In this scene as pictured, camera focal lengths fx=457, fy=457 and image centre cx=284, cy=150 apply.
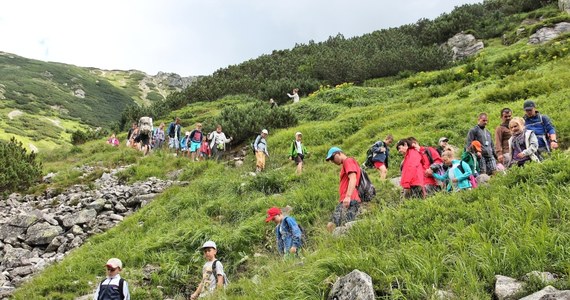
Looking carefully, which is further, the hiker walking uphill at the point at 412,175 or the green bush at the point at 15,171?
the green bush at the point at 15,171

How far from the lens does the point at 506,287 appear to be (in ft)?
12.4

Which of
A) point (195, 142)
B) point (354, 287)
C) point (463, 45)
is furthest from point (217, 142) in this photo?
point (463, 45)

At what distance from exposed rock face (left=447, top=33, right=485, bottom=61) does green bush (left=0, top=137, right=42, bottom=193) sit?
86.4ft

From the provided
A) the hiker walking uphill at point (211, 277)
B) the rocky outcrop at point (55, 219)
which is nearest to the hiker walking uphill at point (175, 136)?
the rocky outcrop at point (55, 219)

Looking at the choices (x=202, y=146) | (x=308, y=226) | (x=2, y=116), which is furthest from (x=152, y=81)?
(x=308, y=226)

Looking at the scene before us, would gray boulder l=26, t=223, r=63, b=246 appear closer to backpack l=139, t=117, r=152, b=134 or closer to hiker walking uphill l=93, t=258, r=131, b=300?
hiker walking uphill l=93, t=258, r=131, b=300

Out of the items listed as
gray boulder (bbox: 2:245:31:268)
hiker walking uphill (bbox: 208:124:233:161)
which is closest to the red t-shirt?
gray boulder (bbox: 2:245:31:268)

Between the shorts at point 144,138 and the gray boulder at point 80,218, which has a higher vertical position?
the shorts at point 144,138

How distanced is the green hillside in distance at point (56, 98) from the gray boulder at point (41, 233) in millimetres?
26990

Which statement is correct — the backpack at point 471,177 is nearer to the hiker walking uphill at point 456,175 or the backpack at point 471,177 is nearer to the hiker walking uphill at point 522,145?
the hiker walking uphill at point 456,175

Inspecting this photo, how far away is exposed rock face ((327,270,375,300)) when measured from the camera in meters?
4.13

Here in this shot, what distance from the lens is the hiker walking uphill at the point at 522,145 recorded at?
281 inches

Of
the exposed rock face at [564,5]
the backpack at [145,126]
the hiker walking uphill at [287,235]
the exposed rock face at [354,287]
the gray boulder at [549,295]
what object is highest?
the exposed rock face at [564,5]

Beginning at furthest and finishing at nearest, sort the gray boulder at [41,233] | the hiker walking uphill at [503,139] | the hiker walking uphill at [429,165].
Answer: the gray boulder at [41,233] → the hiker walking uphill at [503,139] → the hiker walking uphill at [429,165]
